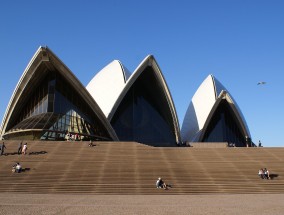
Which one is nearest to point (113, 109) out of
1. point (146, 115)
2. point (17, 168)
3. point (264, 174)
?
point (146, 115)

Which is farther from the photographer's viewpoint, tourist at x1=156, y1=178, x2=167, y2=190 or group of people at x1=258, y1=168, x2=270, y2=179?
group of people at x1=258, y1=168, x2=270, y2=179

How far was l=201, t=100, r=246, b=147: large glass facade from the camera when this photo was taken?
1500 inches

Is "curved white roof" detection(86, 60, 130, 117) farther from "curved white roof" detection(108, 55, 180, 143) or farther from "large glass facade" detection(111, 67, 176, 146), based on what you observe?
"large glass facade" detection(111, 67, 176, 146)

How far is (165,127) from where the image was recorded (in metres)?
35.6

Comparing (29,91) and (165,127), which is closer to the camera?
(29,91)

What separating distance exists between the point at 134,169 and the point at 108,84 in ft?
67.4

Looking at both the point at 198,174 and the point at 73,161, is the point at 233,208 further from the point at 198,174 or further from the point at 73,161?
the point at 73,161

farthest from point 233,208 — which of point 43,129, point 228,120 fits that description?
point 228,120

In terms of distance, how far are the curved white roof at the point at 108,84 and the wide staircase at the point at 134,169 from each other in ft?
41.6

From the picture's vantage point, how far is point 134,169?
55.1 feet

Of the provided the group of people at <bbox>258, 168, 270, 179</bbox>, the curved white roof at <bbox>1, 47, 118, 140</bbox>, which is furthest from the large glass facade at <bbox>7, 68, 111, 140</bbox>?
the group of people at <bbox>258, 168, 270, 179</bbox>

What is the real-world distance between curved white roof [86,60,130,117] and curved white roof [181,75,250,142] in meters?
8.34

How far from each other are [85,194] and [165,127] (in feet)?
73.7

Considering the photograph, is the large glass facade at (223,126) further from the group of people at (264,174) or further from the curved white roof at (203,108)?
the group of people at (264,174)
